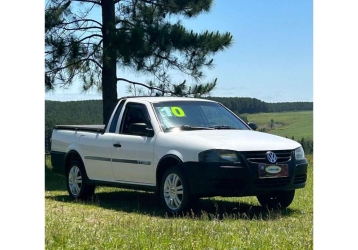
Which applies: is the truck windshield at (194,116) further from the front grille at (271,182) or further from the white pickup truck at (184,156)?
the front grille at (271,182)

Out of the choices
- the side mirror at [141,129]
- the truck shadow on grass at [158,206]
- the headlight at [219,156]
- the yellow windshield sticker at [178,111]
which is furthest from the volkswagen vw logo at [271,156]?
the side mirror at [141,129]

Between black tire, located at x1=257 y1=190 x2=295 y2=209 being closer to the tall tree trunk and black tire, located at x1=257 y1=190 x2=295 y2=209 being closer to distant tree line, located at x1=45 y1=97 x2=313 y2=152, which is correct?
distant tree line, located at x1=45 y1=97 x2=313 y2=152

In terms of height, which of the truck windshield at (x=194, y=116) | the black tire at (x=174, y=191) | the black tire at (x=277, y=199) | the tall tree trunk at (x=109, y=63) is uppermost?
the tall tree trunk at (x=109, y=63)

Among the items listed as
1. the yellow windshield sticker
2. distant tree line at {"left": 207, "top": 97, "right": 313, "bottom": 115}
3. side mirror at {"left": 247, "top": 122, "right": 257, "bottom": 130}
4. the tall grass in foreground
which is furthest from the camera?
side mirror at {"left": 247, "top": 122, "right": 257, "bottom": 130}

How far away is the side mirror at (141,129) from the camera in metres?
9.45

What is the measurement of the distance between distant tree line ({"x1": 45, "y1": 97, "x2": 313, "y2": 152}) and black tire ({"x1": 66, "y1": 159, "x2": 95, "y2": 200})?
1691 mm

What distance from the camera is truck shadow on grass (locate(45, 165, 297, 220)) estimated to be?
29.5ft

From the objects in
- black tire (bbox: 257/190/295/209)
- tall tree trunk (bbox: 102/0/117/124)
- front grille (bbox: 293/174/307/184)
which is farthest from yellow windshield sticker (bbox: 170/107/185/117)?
tall tree trunk (bbox: 102/0/117/124)

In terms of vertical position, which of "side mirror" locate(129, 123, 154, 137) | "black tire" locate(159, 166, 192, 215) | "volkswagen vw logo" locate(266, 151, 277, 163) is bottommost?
"black tire" locate(159, 166, 192, 215)

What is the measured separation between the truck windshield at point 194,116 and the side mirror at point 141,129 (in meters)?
0.18

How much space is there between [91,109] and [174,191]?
6.60 metres

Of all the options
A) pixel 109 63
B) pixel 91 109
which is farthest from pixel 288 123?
pixel 109 63
